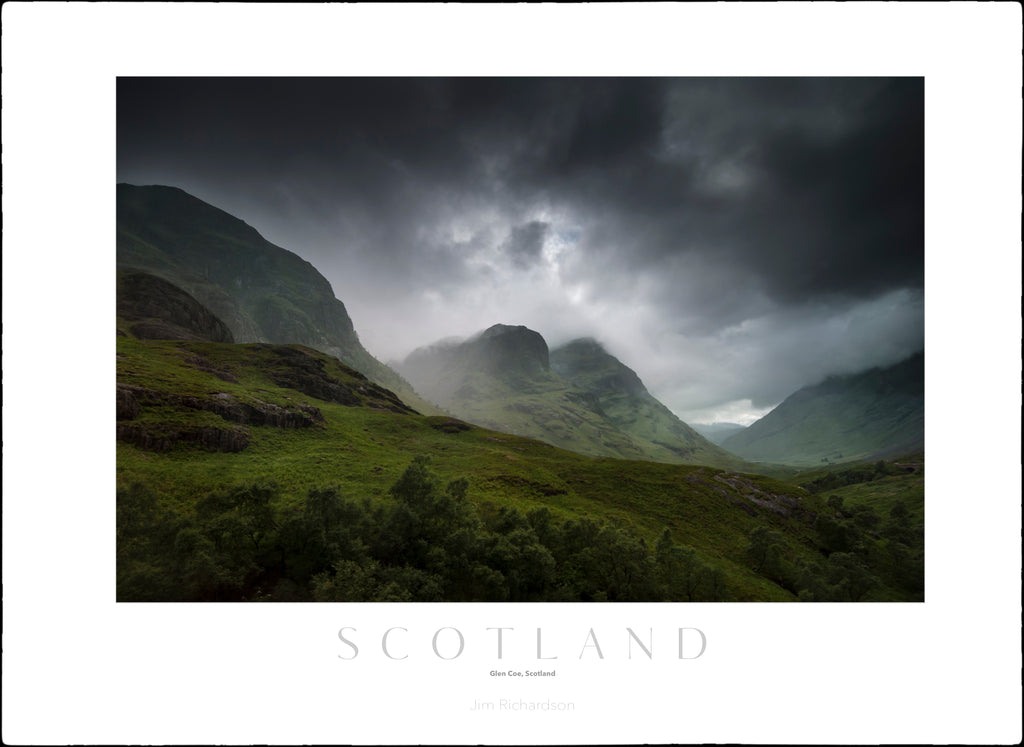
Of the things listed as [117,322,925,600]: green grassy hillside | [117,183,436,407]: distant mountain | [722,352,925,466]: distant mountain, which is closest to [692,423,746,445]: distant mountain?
[722,352,925,466]: distant mountain

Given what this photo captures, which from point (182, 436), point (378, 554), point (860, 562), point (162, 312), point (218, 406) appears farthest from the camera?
point (162, 312)

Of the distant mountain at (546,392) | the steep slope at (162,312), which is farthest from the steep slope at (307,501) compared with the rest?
the distant mountain at (546,392)

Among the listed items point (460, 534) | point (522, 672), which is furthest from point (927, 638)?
point (460, 534)

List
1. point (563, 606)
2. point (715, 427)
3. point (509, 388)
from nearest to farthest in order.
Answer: point (563, 606)
point (715, 427)
point (509, 388)

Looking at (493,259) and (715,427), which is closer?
(493,259)

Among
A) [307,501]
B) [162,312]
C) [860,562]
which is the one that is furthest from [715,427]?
[162,312]

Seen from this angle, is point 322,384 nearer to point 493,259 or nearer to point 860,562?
point 493,259
